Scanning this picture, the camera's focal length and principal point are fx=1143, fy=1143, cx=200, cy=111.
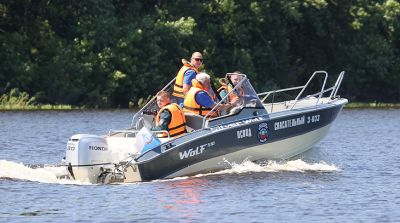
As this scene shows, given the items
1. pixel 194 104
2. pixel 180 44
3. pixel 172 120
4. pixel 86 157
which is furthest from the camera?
pixel 180 44

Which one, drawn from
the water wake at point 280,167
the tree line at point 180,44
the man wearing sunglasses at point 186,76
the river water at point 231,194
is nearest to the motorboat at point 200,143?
the water wake at point 280,167

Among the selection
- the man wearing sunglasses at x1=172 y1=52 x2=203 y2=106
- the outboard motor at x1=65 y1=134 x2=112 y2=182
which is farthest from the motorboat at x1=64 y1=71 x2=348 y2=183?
the man wearing sunglasses at x1=172 y1=52 x2=203 y2=106

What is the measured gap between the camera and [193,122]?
18828mm

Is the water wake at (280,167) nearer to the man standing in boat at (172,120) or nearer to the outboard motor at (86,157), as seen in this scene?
the man standing in boat at (172,120)

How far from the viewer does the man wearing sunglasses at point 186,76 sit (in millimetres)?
19609

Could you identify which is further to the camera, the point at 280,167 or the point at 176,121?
the point at 280,167

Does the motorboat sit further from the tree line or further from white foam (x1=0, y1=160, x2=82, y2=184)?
the tree line

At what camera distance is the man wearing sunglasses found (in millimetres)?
19609

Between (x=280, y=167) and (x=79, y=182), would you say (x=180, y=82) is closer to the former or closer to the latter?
(x=280, y=167)

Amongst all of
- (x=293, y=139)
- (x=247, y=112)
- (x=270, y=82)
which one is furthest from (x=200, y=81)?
(x=270, y=82)

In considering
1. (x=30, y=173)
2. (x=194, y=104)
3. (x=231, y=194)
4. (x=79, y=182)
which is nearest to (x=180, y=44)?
(x=194, y=104)

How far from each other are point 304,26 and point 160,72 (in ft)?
30.5

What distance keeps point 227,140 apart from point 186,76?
4.97 ft

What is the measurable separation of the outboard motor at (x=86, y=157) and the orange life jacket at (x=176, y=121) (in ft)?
3.63
